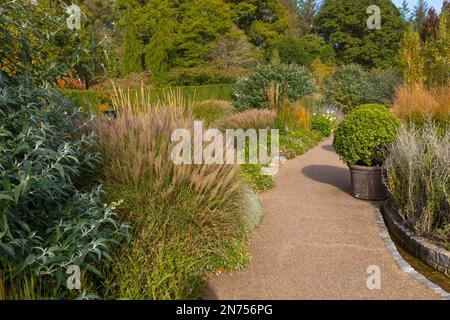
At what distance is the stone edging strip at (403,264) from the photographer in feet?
10.8

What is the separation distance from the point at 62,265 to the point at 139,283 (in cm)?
65

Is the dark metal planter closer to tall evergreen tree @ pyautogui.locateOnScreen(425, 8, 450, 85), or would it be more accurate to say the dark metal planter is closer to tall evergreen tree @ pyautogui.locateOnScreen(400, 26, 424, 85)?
tall evergreen tree @ pyautogui.locateOnScreen(425, 8, 450, 85)

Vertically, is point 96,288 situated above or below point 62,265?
below

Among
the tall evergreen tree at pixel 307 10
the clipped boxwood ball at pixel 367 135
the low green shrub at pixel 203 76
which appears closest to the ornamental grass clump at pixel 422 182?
the clipped boxwood ball at pixel 367 135

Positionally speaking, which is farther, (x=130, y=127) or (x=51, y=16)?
(x=130, y=127)

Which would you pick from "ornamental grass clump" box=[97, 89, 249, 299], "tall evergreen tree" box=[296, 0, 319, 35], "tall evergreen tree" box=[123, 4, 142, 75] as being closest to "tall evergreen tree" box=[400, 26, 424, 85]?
"ornamental grass clump" box=[97, 89, 249, 299]

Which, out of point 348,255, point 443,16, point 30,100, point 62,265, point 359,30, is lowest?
point 348,255

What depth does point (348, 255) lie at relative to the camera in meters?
3.96

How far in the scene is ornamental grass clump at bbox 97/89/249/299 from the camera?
9.93 ft

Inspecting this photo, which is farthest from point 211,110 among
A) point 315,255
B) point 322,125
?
point 315,255

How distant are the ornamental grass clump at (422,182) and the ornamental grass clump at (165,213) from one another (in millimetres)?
1916

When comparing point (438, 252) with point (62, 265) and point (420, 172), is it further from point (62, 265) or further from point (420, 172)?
point (62, 265)

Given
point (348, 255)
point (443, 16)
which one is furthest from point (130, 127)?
point (443, 16)

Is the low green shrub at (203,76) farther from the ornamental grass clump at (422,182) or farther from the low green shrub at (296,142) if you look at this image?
the ornamental grass clump at (422,182)
